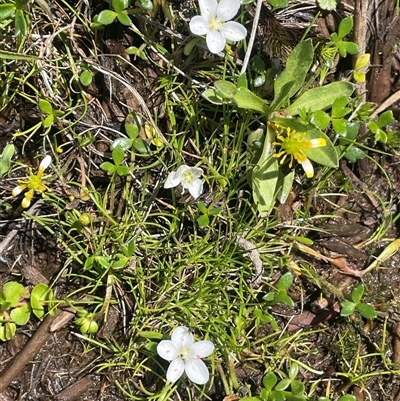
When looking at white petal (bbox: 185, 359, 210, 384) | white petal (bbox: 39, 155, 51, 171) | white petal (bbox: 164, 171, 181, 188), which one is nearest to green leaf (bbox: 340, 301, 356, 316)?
white petal (bbox: 185, 359, 210, 384)

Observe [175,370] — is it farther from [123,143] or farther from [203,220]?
[123,143]

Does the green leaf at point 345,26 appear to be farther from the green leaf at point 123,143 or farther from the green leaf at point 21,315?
the green leaf at point 21,315

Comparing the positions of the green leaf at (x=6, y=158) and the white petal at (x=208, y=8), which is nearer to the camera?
the white petal at (x=208, y=8)

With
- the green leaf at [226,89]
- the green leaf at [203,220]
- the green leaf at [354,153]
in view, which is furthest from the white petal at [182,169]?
the green leaf at [354,153]

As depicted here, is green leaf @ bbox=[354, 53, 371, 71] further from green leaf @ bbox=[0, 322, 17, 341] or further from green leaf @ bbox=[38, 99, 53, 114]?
green leaf @ bbox=[0, 322, 17, 341]

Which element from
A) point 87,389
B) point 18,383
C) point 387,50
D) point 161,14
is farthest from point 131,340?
point 387,50

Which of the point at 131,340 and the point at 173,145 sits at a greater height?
the point at 173,145

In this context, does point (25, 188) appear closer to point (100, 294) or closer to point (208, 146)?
point (100, 294)
